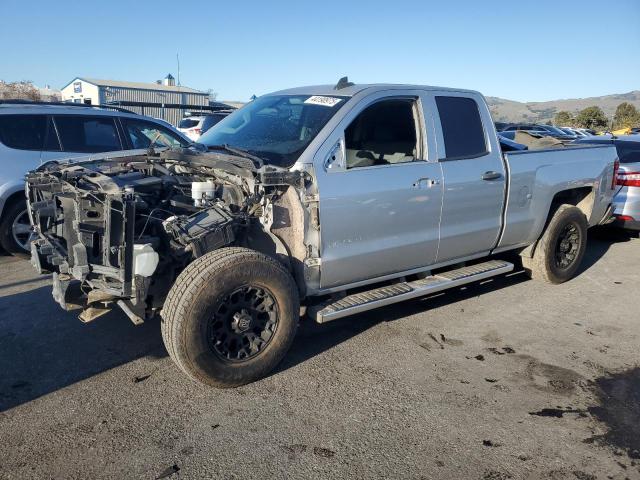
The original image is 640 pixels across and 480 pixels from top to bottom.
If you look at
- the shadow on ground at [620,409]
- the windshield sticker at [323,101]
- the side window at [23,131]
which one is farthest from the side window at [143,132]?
the shadow on ground at [620,409]

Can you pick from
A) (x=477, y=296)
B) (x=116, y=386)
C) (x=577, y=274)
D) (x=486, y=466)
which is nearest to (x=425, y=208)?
(x=477, y=296)

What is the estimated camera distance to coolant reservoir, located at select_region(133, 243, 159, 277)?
11.3ft

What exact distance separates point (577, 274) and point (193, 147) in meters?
4.88

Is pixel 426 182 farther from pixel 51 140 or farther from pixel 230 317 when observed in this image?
pixel 51 140

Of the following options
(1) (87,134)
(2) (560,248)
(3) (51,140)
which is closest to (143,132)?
(1) (87,134)

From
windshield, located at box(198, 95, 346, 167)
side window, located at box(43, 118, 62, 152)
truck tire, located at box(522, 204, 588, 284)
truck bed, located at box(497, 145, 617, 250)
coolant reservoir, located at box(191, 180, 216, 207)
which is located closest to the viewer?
coolant reservoir, located at box(191, 180, 216, 207)

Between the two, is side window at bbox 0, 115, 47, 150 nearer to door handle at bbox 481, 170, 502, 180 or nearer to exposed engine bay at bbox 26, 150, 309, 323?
exposed engine bay at bbox 26, 150, 309, 323

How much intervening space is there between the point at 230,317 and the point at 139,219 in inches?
36.1

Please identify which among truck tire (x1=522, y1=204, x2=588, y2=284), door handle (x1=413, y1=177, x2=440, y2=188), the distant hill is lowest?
truck tire (x1=522, y1=204, x2=588, y2=284)

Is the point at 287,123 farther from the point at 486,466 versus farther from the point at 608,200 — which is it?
the point at 608,200

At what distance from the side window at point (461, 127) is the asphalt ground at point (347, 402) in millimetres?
1537

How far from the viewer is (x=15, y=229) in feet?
21.5

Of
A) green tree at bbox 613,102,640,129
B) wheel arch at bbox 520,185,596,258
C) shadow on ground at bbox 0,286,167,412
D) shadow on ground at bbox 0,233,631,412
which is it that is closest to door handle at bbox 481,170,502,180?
wheel arch at bbox 520,185,596,258

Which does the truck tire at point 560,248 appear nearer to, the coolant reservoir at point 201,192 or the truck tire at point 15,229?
the coolant reservoir at point 201,192
